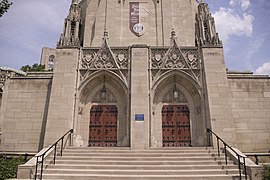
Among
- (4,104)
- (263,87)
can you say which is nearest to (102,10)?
(4,104)

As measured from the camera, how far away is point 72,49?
516 inches

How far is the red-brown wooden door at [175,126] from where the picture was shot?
41.3ft

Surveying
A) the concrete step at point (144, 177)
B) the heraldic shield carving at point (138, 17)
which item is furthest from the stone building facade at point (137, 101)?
the heraldic shield carving at point (138, 17)

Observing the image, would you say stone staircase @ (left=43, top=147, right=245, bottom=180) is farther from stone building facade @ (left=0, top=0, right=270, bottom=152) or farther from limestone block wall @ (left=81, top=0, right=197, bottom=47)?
limestone block wall @ (left=81, top=0, right=197, bottom=47)

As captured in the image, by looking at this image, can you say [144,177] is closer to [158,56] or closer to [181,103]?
[181,103]

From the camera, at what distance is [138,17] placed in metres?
16.8

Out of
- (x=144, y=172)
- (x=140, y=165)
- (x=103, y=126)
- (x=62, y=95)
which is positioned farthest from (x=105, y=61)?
(x=144, y=172)

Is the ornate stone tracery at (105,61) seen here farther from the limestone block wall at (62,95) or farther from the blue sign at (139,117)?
the blue sign at (139,117)

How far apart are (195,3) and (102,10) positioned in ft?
27.4

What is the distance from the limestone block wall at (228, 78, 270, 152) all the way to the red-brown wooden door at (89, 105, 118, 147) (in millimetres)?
6904

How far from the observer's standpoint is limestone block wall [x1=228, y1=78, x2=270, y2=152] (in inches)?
470

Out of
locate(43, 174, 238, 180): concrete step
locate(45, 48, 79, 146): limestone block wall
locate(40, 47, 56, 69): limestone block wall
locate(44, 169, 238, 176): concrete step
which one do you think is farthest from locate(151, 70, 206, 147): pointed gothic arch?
locate(40, 47, 56, 69): limestone block wall

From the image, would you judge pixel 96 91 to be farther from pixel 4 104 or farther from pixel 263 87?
pixel 263 87

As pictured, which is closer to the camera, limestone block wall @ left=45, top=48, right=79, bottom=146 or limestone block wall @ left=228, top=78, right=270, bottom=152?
limestone block wall @ left=45, top=48, right=79, bottom=146
